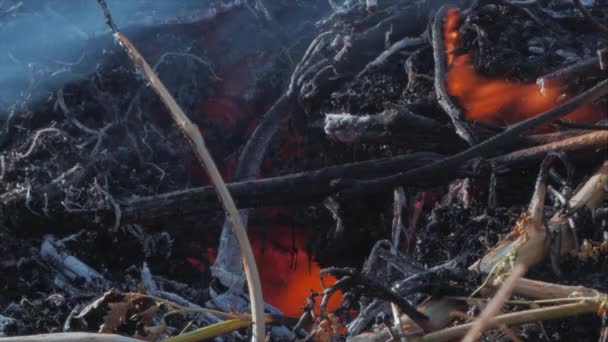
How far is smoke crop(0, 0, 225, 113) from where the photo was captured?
4.40m

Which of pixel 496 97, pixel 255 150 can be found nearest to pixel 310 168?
pixel 255 150

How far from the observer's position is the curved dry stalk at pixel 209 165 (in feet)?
4.86

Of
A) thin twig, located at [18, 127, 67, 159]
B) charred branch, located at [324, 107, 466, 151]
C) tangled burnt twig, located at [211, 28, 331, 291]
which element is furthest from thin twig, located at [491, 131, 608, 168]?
thin twig, located at [18, 127, 67, 159]

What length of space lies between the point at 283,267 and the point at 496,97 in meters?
1.52

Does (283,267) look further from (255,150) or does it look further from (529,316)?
(529,316)

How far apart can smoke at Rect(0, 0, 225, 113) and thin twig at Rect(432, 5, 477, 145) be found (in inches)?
66.9

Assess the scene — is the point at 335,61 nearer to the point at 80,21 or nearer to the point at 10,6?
the point at 80,21

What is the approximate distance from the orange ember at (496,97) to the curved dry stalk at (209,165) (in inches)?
73.4

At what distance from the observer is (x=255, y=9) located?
4.94 metres

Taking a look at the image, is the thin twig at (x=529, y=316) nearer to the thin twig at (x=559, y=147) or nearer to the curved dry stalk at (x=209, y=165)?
the curved dry stalk at (x=209, y=165)

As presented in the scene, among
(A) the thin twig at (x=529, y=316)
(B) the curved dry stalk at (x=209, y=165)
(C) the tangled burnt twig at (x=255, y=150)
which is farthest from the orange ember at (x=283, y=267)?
(B) the curved dry stalk at (x=209, y=165)

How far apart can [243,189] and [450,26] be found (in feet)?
4.84

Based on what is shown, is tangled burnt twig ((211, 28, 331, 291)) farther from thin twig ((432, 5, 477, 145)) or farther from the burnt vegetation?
thin twig ((432, 5, 477, 145))

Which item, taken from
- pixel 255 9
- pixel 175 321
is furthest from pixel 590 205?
pixel 255 9
